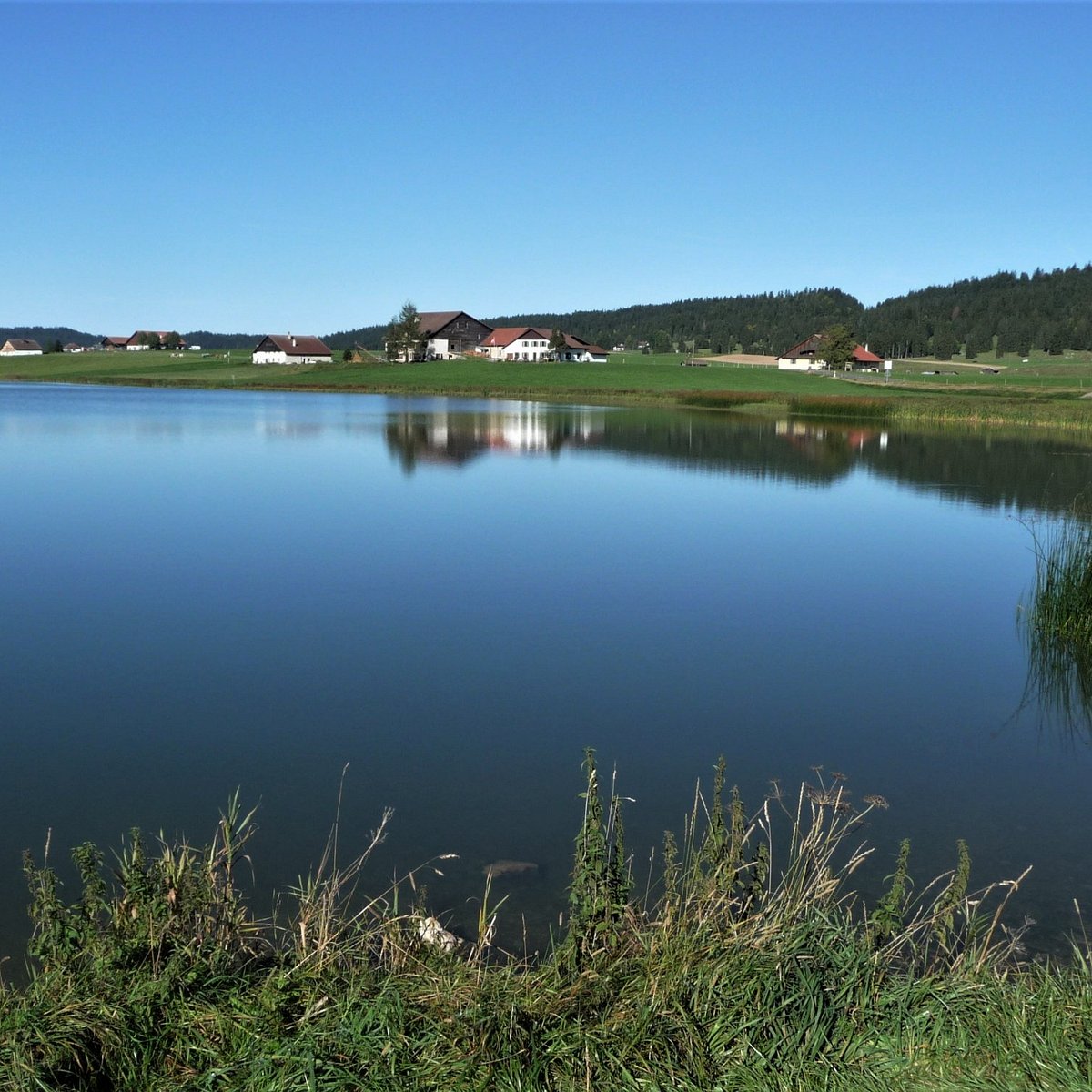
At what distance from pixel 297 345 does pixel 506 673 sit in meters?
117

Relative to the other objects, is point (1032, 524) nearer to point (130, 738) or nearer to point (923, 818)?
point (923, 818)

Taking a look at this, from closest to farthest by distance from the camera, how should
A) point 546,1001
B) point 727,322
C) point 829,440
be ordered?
point 546,1001, point 829,440, point 727,322

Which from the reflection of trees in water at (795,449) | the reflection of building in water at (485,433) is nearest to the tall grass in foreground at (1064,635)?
the reflection of trees in water at (795,449)

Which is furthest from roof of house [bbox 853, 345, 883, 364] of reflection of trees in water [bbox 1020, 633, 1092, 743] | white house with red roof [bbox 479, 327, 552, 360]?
reflection of trees in water [bbox 1020, 633, 1092, 743]

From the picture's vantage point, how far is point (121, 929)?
13.4 ft

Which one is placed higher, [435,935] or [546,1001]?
[546,1001]

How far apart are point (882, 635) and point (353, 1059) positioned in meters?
8.57

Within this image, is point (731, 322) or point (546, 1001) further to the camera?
point (731, 322)

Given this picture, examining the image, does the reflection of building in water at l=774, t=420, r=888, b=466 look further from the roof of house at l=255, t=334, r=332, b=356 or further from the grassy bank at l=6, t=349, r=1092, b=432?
the roof of house at l=255, t=334, r=332, b=356

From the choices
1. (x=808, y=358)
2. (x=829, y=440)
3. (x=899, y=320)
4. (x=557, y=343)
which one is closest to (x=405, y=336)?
(x=557, y=343)

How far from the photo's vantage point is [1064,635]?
1078cm

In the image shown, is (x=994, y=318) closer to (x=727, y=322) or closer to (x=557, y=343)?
(x=727, y=322)

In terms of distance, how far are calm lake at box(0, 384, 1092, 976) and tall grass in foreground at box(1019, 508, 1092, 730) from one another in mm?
263

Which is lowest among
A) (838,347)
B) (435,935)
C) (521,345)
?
(435,935)
